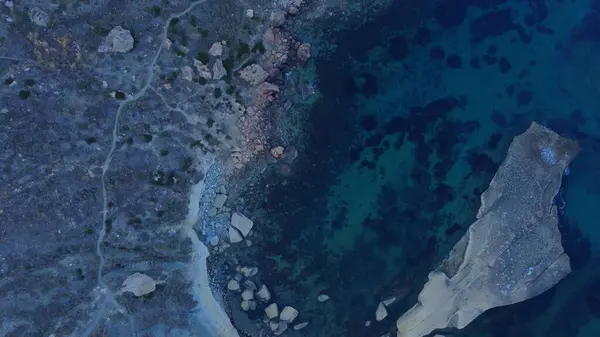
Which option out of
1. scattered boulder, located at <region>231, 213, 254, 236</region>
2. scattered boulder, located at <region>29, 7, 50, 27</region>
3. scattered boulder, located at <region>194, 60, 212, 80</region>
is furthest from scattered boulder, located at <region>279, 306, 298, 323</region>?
scattered boulder, located at <region>29, 7, 50, 27</region>

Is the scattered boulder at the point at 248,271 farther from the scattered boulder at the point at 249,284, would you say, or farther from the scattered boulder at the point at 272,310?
the scattered boulder at the point at 272,310

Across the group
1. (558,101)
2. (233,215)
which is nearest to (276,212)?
(233,215)

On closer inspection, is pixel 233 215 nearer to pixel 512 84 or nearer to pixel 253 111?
pixel 253 111

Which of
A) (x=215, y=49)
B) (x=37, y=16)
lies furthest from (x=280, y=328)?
(x=37, y=16)

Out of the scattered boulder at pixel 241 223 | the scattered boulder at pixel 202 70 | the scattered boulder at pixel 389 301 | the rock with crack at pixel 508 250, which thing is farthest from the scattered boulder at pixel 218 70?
the rock with crack at pixel 508 250

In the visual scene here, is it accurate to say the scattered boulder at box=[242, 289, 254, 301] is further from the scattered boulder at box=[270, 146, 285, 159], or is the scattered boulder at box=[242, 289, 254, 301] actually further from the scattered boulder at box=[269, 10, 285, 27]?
the scattered boulder at box=[269, 10, 285, 27]

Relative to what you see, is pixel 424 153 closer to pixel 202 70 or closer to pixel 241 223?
pixel 241 223
